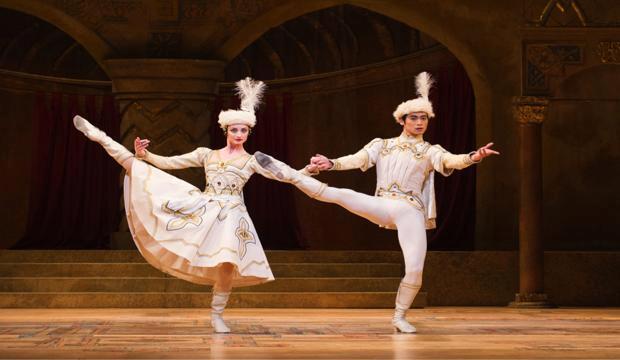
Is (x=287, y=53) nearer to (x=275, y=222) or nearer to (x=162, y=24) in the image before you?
(x=275, y=222)

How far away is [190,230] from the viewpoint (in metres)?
6.92

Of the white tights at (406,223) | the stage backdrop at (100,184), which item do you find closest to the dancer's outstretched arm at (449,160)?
the white tights at (406,223)

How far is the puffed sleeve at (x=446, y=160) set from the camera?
7.06 meters

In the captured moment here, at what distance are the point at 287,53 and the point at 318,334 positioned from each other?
8627mm

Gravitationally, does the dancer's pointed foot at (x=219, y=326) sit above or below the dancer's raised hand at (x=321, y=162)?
below

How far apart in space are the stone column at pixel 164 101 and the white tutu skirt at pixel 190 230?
415 centimetres

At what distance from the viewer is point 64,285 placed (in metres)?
10.0

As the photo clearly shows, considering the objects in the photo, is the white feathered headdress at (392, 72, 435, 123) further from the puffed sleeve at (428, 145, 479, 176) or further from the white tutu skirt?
the white tutu skirt

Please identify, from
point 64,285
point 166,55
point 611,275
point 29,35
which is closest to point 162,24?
point 166,55

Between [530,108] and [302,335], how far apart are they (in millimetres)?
4700

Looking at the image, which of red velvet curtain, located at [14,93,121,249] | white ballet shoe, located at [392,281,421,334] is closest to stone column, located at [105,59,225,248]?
red velvet curtain, located at [14,93,121,249]

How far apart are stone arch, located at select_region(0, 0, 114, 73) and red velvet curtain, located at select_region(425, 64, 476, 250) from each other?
3609mm

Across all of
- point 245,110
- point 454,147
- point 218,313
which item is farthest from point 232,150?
point 454,147

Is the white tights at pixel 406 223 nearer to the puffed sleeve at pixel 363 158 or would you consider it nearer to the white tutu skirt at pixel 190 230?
the puffed sleeve at pixel 363 158
